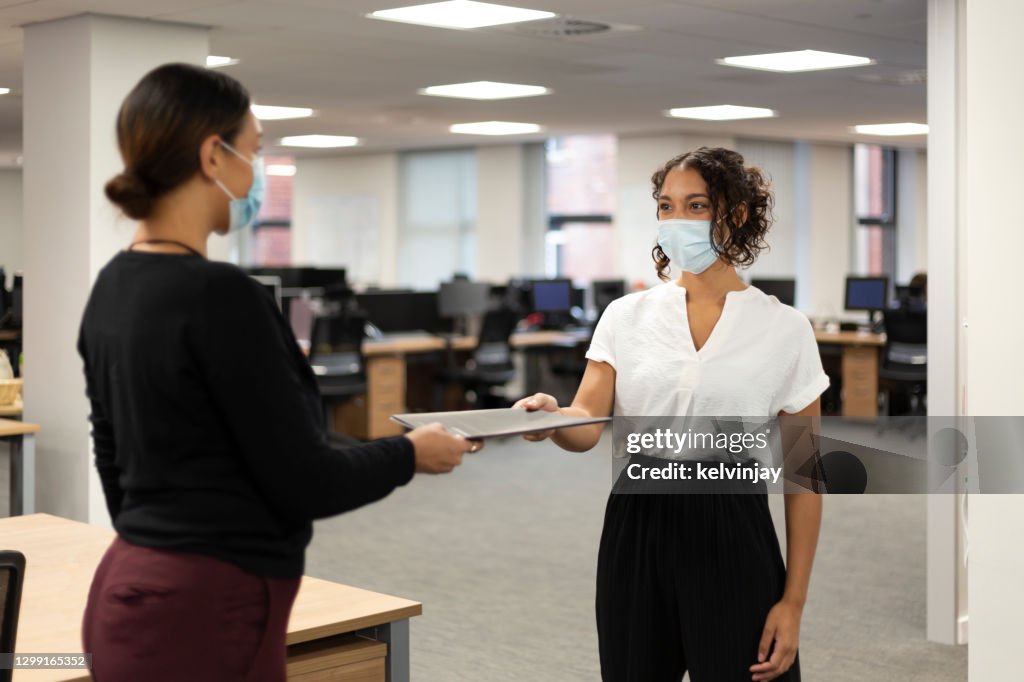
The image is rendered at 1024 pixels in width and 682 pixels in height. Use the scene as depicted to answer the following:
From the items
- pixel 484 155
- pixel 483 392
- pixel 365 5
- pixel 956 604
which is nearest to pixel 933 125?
pixel 956 604

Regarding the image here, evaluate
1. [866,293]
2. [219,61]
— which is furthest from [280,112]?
→ [866,293]

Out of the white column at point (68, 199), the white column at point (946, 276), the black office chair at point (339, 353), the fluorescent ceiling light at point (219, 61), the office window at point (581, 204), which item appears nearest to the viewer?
the white column at point (946, 276)

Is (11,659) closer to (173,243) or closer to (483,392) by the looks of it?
(173,243)

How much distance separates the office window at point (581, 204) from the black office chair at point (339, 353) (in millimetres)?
5218

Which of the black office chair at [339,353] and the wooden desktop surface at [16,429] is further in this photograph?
the black office chair at [339,353]

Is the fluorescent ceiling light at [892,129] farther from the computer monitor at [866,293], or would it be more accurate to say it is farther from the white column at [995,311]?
the white column at [995,311]

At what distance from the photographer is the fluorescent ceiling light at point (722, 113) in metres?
10.9

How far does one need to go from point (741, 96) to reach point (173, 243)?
8.82 meters

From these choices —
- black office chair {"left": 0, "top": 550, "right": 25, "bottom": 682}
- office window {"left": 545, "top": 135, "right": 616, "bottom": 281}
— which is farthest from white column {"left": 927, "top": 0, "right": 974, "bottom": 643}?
office window {"left": 545, "top": 135, "right": 616, "bottom": 281}

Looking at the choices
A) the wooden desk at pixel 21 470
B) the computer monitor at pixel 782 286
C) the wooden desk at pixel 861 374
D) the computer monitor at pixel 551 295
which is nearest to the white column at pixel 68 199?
the wooden desk at pixel 21 470

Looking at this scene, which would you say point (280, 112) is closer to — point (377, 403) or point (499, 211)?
point (377, 403)

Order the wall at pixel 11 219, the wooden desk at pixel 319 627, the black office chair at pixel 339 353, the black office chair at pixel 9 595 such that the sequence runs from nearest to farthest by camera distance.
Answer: the black office chair at pixel 9 595, the wooden desk at pixel 319 627, the wall at pixel 11 219, the black office chair at pixel 339 353

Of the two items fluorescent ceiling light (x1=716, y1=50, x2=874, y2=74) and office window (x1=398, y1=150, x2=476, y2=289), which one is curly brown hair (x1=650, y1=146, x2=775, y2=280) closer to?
fluorescent ceiling light (x1=716, y1=50, x2=874, y2=74)

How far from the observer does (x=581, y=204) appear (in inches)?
577
